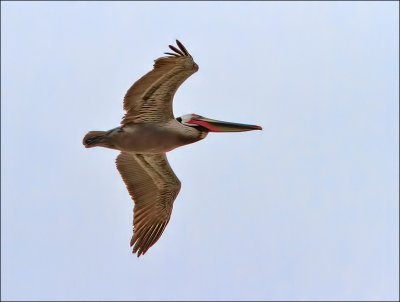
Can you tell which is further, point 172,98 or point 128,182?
point 128,182

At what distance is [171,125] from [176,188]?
1.33 m

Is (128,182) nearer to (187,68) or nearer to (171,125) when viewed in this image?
(171,125)

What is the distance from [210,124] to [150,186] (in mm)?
1399

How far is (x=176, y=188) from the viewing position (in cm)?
1316

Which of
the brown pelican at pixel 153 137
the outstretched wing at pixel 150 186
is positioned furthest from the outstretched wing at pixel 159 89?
the outstretched wing at pixel 150 186

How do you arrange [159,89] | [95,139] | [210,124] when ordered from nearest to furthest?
[159,89]
[95,139]
[210,124]

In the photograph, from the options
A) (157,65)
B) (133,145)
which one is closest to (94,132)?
(133,145)

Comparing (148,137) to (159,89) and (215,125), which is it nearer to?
(159,89)

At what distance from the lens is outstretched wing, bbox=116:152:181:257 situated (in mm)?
12867

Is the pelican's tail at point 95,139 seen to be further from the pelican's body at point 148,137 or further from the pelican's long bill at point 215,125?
the pelican's long bill at point 215,125

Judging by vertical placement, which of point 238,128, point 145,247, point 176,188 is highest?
point 238,128

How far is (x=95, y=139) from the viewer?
39.6 ft

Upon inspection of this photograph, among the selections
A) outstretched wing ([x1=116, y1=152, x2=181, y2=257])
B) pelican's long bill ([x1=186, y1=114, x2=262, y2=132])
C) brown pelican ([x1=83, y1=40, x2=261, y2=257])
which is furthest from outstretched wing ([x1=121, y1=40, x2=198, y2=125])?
outstretched wing ([x1=116, y1=152, x2=181, y2=257])

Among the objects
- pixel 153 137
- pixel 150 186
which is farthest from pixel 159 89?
pixel 150 186
